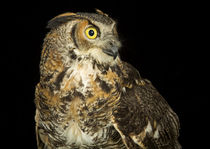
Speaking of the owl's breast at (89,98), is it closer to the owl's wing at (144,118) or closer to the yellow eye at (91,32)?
the owl's wing at (144,118)

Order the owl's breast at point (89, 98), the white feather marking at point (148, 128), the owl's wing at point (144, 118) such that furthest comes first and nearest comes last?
the white feather marking at point (148, 128), the owl's wing at point (144, 118), the owl's breast at point (89, 98)

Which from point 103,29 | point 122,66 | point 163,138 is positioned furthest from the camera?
point 163,138

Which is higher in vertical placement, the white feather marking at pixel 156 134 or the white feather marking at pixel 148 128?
the white feather marking at pixel 148 128

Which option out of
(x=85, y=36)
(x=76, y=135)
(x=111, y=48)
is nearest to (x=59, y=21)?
(x=85, y=36)

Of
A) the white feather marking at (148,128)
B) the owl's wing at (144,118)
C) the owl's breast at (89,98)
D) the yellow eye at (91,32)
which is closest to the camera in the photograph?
the yellow eye at (91,32)

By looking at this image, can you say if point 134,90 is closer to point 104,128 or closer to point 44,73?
point 104,128

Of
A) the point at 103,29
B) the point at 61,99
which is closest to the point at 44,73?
the point at 61,99

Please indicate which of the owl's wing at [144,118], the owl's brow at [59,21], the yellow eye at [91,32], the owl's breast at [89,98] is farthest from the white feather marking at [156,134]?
the owl's brow at [59,21]

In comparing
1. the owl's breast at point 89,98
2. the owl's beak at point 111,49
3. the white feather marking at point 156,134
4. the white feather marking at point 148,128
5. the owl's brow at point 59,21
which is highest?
the owl's brow at point 59,21
